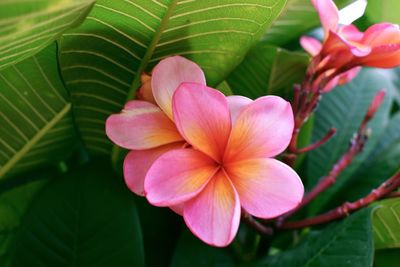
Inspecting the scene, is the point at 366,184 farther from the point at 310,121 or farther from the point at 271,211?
the point at 271,211

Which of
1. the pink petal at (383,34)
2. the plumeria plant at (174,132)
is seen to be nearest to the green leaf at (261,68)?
the plumeria plant at (174,132)

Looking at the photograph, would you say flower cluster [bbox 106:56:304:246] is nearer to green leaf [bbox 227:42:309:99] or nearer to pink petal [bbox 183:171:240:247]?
pink petal [bbox 183:171:240:247]

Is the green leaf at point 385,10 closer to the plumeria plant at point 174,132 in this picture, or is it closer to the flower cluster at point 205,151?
the plumeria plant at point 174,132

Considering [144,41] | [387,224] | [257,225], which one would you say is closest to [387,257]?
[387,224]

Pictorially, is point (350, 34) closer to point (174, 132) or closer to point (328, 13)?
point (328, 13)

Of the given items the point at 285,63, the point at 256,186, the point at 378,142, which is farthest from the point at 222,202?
the point at 378,142
